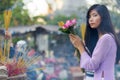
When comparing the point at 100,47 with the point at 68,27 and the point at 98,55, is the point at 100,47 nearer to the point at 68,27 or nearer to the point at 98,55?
the point at 98,55

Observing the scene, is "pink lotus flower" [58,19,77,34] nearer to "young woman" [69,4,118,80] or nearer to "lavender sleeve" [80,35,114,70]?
"young woman" [69,4,118,80]

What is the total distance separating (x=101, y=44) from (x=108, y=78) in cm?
27

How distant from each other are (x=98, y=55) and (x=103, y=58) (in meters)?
0.05

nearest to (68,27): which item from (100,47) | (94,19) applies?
(94,19)

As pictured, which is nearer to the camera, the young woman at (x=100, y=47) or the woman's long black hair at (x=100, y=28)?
the young woman at (x=100, y=47)

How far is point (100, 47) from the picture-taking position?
316 cm

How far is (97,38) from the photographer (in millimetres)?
3436

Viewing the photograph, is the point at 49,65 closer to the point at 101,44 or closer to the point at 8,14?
the point at 8,14

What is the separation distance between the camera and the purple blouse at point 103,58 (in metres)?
3.14

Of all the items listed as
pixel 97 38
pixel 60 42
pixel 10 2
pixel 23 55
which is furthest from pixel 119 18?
pixel 60 42

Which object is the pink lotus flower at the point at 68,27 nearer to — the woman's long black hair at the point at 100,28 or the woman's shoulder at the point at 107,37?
the woman's long black hair at the point at 100,28

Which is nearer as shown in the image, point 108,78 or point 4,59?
point 108,78

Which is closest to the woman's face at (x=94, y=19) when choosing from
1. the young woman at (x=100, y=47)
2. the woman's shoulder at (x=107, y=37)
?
the young woman at (x=100, y=47)

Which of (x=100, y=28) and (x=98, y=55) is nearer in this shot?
(x=98, y=55)
